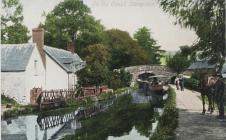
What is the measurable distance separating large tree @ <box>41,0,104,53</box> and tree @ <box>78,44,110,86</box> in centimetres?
14

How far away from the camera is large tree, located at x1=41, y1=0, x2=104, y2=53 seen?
8.16 m

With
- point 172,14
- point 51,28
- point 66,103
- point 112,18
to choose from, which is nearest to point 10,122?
point 66,103

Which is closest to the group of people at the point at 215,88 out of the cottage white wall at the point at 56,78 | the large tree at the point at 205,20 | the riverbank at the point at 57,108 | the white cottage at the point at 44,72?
the large tree at the point at 205,20

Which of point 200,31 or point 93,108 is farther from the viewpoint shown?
point 93,108

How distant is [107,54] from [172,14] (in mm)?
1311

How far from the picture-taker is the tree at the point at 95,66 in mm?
8581

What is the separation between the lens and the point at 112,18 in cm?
801

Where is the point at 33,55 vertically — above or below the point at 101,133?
above

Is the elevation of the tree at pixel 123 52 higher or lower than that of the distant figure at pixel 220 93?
higher

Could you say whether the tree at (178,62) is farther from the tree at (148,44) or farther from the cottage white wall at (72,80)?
the cottage white wall at (72,80)

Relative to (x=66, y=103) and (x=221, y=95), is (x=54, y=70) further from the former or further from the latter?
(x=221, y=95)

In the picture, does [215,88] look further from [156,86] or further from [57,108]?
[156,86]

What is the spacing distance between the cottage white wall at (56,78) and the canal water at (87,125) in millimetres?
860

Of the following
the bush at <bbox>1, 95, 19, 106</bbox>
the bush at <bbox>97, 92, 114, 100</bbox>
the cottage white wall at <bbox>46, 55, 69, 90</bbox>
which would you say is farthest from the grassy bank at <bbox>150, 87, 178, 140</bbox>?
the bush at <bbox>1, 95, 19, 106</bbox>
